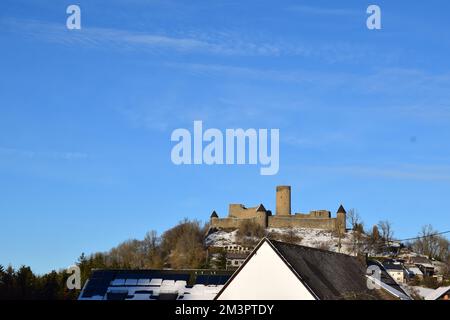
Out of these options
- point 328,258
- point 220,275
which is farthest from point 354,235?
point 328,258

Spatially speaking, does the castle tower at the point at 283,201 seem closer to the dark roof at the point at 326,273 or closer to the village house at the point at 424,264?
the village house at the point at 424,264

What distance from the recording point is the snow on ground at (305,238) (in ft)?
553

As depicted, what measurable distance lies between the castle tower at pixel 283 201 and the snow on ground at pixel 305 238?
24.0ft

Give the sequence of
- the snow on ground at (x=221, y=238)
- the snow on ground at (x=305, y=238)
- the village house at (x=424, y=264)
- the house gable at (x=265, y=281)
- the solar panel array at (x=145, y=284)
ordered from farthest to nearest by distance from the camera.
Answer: the snow on ground at (x=221, y=238) < the snow on ground at (x=305, y=238) < the village house at (x=424, y=264) < the solar panel array at (x=145, y=284) < the house gable at (x=265, y=281)

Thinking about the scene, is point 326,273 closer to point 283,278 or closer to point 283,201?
point 283,278

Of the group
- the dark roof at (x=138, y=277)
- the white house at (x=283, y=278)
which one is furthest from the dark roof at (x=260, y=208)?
the white house at (x=283, y=278)

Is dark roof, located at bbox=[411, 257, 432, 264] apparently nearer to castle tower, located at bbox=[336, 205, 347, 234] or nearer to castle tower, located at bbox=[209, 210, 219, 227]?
castle tower, located at bbox=[336, 205, 347, 234]

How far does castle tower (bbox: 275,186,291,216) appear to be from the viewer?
189 metres

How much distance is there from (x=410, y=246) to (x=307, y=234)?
94.0 feet

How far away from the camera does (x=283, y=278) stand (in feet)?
110

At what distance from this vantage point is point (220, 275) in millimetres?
61906

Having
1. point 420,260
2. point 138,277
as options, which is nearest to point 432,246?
point 420,260

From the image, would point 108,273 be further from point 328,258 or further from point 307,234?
point 307,234

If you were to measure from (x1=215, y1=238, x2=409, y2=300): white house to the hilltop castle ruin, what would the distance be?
146m
